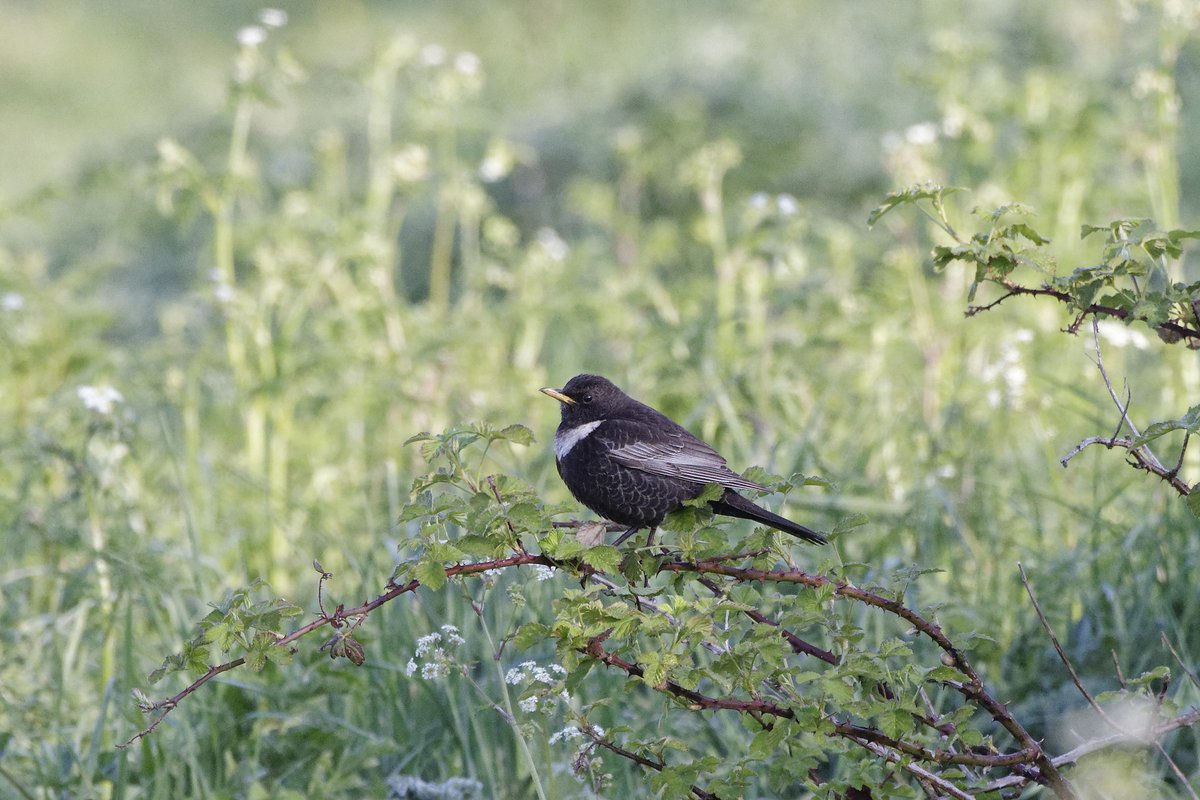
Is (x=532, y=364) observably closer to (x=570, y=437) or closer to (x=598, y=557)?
(x=570, y=437)

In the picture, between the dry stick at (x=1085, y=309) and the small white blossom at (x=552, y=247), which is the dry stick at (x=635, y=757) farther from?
the small white blossom at (x=552, y=247)

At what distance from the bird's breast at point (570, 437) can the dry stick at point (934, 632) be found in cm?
79

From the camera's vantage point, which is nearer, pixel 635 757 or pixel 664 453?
pixel 635 757

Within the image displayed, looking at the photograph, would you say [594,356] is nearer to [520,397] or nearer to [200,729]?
[520,397]

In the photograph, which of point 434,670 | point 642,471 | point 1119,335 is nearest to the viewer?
point 434,670

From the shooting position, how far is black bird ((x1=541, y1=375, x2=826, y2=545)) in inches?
118

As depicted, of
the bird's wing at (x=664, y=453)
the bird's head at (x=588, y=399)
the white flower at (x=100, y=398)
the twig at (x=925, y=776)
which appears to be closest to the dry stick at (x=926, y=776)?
the twig at (x=925, y=776)

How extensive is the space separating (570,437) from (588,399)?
0.27 metres

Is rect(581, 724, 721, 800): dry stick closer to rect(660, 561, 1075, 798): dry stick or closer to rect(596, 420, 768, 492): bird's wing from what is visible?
rect(660, 561, 1075, 798): dry stick

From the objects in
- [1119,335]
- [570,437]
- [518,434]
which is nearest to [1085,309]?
[518,434]

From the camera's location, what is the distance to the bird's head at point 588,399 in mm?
3469

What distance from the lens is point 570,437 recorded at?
3.31 metres

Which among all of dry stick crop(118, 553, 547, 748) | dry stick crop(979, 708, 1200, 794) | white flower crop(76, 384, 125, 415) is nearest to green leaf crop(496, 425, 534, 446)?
dry stick crop(118, 553, 547, 748)

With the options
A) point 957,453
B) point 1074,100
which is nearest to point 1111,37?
point 1074,100
